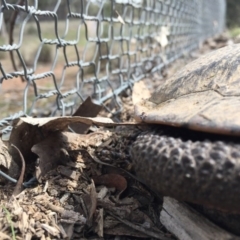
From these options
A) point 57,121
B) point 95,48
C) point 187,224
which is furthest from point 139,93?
point 187,224

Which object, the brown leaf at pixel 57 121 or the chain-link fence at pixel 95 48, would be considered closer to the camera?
Result: the brown leaf at pixel 57 121

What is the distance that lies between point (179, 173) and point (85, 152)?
49 centimetres

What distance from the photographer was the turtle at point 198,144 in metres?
0.83

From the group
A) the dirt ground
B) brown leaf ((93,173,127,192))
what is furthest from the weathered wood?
brown leaf ((93,173,127,192))

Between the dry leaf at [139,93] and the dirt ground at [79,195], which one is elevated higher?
the dry leaf at [139,93]

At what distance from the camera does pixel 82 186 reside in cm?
117

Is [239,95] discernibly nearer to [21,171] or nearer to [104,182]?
[104,182]

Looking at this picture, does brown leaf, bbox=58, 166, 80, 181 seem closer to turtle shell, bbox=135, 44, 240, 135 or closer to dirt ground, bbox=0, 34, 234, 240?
dirt ground, bbox=0, 34, 234, 240

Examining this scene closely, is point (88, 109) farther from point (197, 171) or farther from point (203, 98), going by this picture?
point (197, 171)

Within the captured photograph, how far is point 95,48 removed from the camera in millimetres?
2055

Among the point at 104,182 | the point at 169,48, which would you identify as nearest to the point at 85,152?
the point at 104,182

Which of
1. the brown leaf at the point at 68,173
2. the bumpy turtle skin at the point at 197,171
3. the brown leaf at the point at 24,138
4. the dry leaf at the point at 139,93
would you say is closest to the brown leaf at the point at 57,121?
the brown leaf at the point at 24,138

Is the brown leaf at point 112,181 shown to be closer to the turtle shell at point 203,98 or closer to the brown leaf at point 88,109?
the turtle shell at point 203,98

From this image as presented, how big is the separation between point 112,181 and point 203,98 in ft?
1.16
